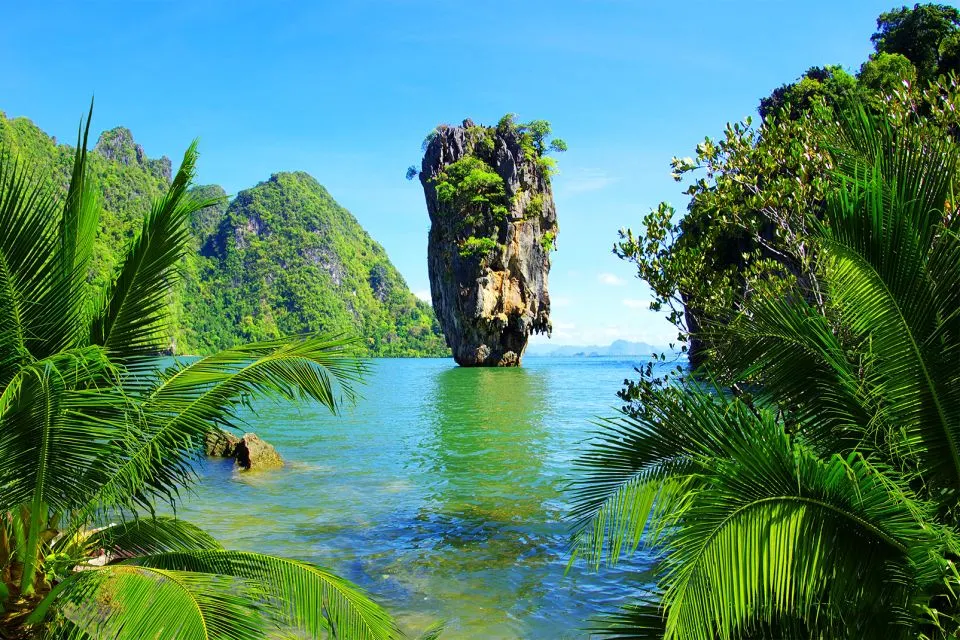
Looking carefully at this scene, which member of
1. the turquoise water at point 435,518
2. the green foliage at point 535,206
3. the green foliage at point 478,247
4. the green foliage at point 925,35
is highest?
the green foliage at point 925,35

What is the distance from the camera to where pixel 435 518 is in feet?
33.9

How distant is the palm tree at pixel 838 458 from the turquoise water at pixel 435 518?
9.56 ft

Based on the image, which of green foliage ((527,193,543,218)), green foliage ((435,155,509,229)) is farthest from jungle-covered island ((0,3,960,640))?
green foliage ((527,193,543,218))

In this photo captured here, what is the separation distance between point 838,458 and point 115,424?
12.5ft

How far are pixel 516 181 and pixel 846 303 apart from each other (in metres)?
55.1

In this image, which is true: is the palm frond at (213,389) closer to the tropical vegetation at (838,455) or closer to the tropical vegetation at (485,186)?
the tropical vegetation at (838,455)

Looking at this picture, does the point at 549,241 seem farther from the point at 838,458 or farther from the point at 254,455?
the point at 838,458

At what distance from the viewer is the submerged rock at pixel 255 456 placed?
14.6m

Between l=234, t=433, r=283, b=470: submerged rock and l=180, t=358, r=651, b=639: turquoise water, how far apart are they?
1.30 feet

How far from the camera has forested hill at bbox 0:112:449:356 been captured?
111m

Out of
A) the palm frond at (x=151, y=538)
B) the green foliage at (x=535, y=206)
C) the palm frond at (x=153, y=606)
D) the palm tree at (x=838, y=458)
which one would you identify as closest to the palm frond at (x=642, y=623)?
the palm tree at (x=838, y=458)

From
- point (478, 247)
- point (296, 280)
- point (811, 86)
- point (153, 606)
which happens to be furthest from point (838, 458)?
point (296, 280)

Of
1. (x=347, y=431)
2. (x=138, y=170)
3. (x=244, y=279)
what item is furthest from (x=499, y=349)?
(x=138, y=170)

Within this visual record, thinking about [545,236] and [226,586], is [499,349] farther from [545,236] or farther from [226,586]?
[226,586]
